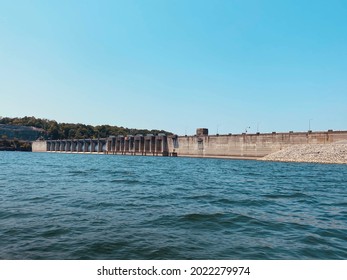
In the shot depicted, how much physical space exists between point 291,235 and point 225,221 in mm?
2504

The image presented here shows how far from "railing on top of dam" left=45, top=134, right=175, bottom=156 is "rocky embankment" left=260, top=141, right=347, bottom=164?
5221cm

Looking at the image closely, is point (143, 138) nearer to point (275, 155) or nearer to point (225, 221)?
point (275, 155)

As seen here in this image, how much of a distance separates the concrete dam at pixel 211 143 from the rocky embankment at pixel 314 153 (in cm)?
379

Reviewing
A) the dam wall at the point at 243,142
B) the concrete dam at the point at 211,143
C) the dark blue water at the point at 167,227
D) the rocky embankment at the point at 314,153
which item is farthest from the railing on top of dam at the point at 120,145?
the dark blue water at the point at 167,227

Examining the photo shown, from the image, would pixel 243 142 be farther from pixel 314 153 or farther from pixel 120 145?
pixel 120 145

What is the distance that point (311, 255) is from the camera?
25.7ft

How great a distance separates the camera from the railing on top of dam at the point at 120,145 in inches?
5148

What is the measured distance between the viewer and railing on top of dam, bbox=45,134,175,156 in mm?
130750

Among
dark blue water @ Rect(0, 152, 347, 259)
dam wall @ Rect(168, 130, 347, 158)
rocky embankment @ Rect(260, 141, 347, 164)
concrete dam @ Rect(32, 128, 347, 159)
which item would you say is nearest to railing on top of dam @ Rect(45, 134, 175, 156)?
concrete dam @ Rect(32, 128, 347, 159)

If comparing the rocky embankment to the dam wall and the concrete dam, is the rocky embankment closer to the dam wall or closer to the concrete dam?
the dam wall

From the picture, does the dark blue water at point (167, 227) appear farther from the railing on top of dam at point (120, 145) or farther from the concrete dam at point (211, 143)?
the railing on top of dam at point (120, 145)

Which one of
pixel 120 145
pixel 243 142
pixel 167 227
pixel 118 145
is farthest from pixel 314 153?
pixel 118 145

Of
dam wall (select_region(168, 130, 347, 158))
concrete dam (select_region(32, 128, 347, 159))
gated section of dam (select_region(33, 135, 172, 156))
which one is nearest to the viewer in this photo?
dam wall (select_region(168, 130, 347, 158))

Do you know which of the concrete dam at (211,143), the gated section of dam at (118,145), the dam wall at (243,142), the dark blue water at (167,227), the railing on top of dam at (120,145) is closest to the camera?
the dark blue water at (167,227)
